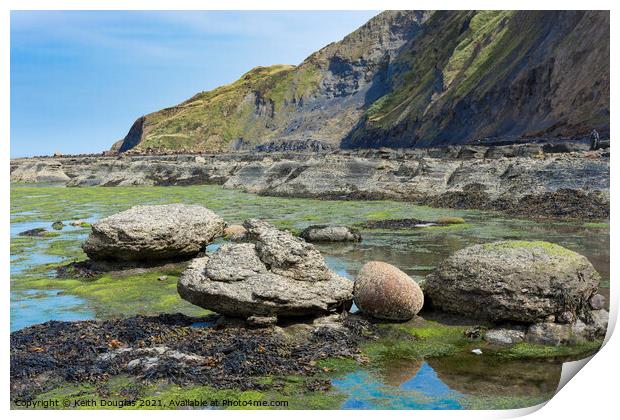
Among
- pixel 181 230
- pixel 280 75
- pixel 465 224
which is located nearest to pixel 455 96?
pixel 465 224

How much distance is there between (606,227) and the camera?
26016mm

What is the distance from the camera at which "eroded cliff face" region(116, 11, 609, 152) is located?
57.4m

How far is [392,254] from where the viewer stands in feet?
70.7

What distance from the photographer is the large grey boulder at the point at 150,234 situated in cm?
1803

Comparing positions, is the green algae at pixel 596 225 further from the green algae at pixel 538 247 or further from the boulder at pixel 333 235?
the green algae at pixel 538 247

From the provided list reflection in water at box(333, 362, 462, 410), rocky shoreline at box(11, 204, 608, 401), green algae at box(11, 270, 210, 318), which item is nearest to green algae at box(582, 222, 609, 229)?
rocky shoreline at box(11, 204, 608, 401)

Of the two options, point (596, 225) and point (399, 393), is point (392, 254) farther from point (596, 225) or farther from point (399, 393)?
point (399, 393)

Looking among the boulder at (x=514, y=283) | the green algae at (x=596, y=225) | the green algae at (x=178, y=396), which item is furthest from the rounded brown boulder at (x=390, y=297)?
the green algae at (x=596, y=225)

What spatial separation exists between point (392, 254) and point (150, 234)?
8833 millimetres

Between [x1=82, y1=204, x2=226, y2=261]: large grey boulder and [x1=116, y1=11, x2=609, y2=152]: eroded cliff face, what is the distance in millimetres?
39770

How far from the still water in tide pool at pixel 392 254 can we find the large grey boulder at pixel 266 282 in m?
2.51

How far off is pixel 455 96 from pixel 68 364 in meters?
81.3

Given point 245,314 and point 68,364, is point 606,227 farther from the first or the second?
point 68,364

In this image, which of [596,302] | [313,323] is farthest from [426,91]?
[313,323]
